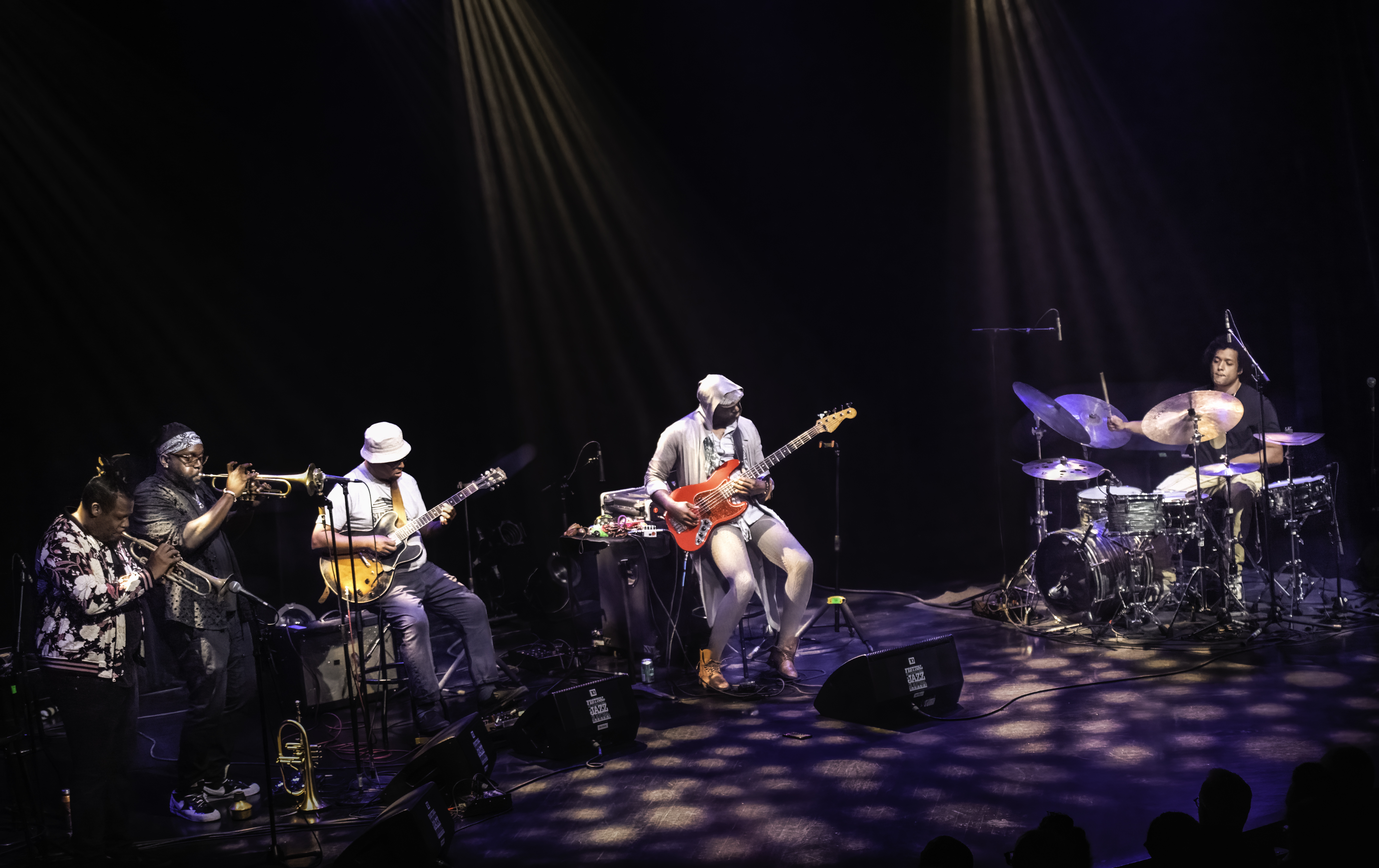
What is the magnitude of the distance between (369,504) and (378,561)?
1.12 feet

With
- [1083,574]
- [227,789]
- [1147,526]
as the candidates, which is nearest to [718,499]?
[1083,574]

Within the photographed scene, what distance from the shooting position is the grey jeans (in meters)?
5.52

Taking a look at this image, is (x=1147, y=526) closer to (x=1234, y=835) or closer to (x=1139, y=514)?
(x=1139, y=514)

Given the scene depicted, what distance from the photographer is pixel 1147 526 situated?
648cm

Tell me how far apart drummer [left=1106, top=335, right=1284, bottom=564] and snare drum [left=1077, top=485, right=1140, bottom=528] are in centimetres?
39

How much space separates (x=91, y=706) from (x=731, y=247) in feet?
21.7

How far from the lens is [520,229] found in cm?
859

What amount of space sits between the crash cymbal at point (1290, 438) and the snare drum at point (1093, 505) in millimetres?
867

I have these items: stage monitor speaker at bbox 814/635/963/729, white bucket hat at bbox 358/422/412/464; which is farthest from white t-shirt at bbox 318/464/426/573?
stage monitor speaker at bbox 814/635/963/729

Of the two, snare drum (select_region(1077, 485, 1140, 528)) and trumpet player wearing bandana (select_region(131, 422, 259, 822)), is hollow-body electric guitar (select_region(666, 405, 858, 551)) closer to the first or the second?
snare drum (select_region(1077, 485, 1140, 528))

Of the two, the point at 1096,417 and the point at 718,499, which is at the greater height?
the point at 1096,417

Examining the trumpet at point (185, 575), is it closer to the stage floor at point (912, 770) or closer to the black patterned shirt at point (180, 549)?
the black patterned shirt at point (180, 549)

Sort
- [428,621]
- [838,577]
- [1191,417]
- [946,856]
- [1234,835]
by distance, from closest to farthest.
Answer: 1. [946,856]
2. [1234,835]
3. [428,621]
4. [1191,417]
5. [838,577]

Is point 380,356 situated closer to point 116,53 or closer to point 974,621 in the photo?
point 116,53
